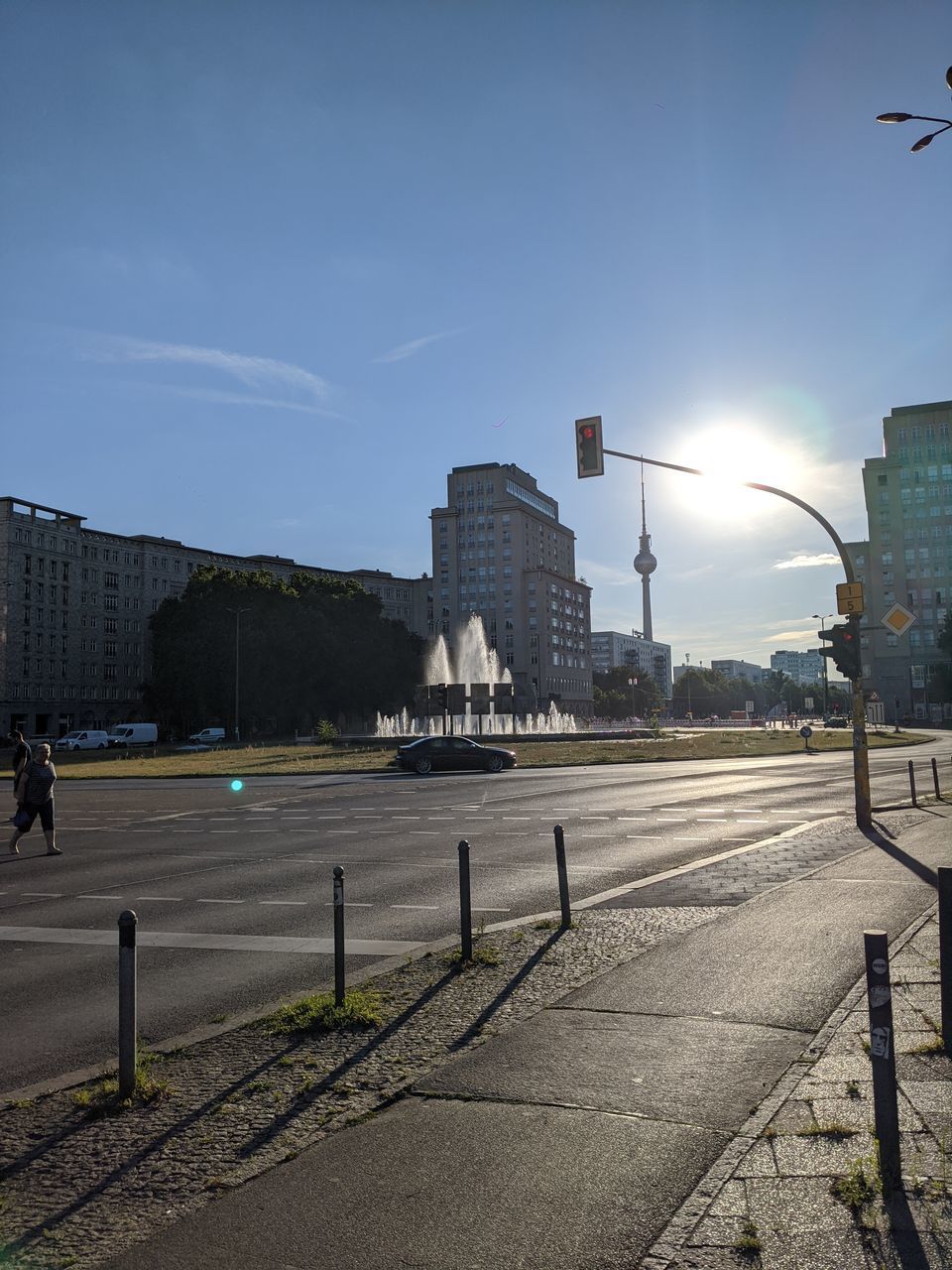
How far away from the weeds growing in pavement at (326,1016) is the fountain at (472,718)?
49.8m

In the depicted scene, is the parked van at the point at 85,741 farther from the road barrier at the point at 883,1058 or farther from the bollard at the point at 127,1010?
the road barrier at the point at 883,1058

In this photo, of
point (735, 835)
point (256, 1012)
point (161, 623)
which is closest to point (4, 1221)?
point (256, 1012)

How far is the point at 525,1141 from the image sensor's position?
4285 mm

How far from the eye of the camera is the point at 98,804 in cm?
2573

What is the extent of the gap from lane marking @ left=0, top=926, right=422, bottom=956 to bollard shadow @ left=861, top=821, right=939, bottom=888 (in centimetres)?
618

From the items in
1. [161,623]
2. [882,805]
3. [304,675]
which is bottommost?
[882,805]

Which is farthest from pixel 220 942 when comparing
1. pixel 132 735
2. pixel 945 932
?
pixel 132 735

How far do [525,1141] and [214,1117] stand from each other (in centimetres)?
153

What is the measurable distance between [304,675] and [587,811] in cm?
6379

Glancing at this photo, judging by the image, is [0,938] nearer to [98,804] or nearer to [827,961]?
[827,961]

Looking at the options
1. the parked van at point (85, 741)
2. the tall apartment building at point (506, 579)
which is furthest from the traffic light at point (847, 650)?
the tall apartment building at point (506, 579)

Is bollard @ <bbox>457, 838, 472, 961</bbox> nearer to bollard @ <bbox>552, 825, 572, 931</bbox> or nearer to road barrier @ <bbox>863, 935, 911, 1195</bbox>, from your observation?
bollard @ <bbox>552, 825, 572, 931</bbox>

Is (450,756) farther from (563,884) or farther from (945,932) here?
(945,932)

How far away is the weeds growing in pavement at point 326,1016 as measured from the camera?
5.97m
